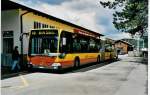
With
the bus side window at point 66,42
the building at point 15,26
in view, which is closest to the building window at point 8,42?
the building at point 15,26

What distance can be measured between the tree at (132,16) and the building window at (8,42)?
42.7 feet

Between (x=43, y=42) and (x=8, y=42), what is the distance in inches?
214

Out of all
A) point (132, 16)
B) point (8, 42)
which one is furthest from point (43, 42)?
point (132, 16)

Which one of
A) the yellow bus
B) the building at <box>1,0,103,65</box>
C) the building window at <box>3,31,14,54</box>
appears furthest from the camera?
the building window at <box>3,31,14,54</box>

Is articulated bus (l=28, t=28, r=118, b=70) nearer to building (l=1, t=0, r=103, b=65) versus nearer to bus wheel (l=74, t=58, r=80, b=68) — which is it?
bus wheel (l=74, t=58, r=80, b=68)

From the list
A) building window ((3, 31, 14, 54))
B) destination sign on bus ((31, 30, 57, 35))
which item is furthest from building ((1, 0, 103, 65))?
destination sign on bus ((31, 30, 57, 35))

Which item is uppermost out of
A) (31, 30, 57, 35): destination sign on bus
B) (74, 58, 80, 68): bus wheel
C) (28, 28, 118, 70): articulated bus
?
(31, 30, 57, 35): destination sign on bus

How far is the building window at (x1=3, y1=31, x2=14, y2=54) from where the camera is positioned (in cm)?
2462

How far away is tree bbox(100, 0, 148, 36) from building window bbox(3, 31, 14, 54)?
42.7ft

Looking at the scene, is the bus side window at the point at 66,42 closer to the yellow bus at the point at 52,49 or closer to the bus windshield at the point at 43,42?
the yellow bus at the point at 52,49

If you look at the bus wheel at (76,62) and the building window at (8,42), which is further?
the building window at (8,42)

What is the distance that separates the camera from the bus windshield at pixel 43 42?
781 inches

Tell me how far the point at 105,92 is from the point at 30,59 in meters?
8.96

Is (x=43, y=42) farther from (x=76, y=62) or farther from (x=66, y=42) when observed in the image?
(x=76, y=62)
